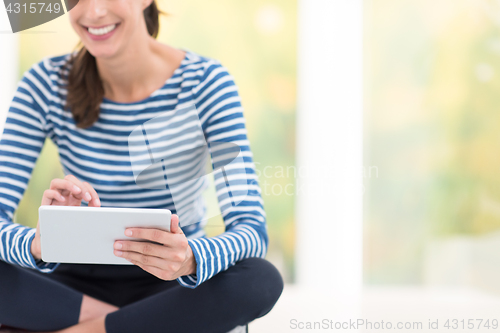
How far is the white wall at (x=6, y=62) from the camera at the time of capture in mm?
1826

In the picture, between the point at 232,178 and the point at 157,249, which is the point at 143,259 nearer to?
the point at 157,249

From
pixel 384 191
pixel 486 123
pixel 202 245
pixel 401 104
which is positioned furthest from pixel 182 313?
pixel 486 123

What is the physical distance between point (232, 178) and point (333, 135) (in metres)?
1.02

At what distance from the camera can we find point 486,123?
6.34 ft

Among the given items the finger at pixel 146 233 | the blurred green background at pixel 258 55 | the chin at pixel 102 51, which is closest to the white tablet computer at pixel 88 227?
the finger at pixel 146 233

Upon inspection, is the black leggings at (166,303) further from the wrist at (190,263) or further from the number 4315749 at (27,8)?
the number 4315749 at (27,8)

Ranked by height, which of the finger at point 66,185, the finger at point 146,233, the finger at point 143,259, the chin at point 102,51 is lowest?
the finger at point 143,259

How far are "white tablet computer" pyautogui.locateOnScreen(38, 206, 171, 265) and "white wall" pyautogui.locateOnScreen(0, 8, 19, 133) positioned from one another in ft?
4.31

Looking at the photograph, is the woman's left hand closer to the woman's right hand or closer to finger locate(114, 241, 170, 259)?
finger locate(114, 241, 170, 259)

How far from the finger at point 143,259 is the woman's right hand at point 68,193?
0.39 feet

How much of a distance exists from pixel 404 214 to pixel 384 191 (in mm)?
133

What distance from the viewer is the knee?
0.85 metres

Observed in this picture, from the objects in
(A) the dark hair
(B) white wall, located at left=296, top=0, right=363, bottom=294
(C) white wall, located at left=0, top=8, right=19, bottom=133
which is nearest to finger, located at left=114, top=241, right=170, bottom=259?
(A) the dark hair

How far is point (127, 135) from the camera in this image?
3.36 feet
